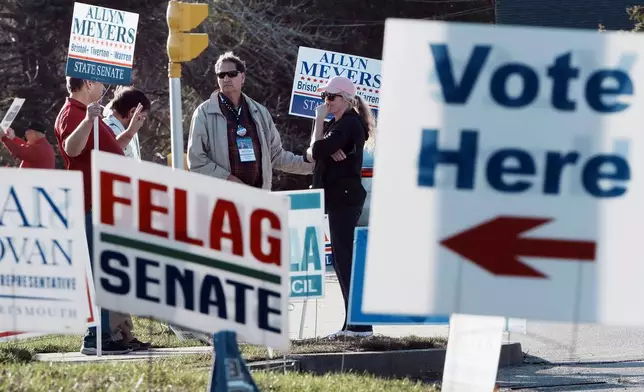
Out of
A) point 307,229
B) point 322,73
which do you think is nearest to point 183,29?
point 307,229

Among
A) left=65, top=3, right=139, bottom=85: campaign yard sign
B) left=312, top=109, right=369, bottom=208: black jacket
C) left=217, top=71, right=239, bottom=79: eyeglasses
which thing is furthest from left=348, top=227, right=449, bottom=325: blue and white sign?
left=65, top=3, right=139, bottom=85: campaign yard sign

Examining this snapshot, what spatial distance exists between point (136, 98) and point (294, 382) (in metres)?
3.66

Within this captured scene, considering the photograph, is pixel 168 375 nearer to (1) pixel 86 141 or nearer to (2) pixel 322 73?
(1) pixel 86 141

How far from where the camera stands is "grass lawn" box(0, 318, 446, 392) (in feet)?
20.5

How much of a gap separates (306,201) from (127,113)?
4.67 feet

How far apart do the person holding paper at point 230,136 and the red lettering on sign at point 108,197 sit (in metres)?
4.47

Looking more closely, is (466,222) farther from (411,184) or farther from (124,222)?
(124,222)

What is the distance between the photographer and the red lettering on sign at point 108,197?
477 cm

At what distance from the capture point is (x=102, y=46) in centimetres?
1026

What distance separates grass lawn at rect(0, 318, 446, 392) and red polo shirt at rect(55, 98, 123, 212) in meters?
1.18

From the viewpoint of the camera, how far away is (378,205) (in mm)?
4348

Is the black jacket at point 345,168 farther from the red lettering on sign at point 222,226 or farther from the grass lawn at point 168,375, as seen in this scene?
the red lettering on sign at point 222,226

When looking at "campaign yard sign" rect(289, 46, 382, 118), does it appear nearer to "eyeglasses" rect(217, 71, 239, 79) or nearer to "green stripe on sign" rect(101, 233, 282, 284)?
"eyeglasses" rect(217, 71, 239, 79)

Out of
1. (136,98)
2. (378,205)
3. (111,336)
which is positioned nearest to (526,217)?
(378,205)
